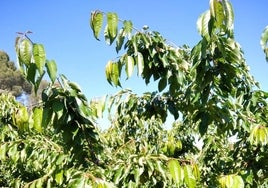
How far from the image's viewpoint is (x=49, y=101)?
177cm

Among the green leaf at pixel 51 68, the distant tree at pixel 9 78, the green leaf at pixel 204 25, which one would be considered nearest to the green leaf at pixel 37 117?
the green leaf at pixel 51 68

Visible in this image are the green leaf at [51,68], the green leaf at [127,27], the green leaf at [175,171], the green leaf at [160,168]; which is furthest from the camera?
the green leaf at [127,27]

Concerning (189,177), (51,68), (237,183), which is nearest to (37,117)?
(51,68)

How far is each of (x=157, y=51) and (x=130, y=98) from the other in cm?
64

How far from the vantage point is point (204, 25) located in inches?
51.8

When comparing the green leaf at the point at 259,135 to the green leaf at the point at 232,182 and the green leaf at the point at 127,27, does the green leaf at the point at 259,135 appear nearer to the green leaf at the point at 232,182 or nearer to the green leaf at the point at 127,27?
the green leaf at the point at 232,182

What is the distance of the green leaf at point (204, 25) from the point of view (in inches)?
51.2

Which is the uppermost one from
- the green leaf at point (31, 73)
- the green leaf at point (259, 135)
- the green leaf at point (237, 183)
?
the green leaf at point (31, 73)

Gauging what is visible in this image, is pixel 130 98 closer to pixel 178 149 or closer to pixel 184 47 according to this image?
pixel 184 47

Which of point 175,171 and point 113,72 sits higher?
point 113,72

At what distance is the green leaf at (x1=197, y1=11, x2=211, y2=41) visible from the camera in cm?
130

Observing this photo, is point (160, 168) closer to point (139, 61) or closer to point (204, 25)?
point (139, 61)

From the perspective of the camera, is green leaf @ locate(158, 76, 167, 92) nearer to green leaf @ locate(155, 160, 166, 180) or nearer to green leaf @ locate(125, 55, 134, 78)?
green leaf @ locate(125, 55, 134, 78)

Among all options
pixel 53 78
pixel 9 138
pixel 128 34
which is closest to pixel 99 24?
pixel 128 34
